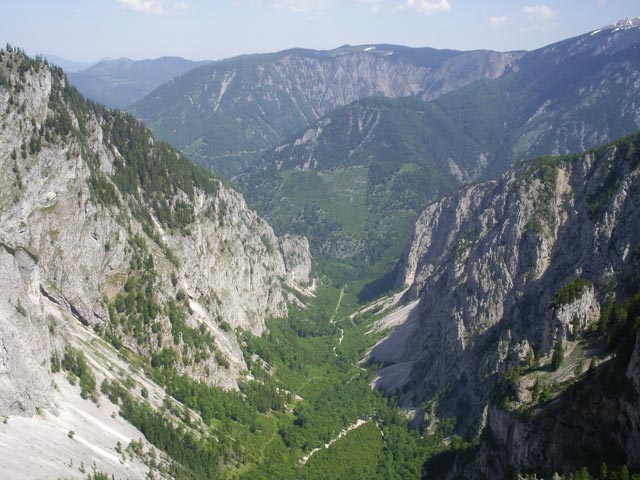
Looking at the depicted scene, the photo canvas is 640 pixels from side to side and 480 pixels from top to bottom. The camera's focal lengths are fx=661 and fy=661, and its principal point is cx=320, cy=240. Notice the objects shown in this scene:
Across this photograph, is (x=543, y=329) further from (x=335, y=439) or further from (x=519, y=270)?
(x=335, y=439)

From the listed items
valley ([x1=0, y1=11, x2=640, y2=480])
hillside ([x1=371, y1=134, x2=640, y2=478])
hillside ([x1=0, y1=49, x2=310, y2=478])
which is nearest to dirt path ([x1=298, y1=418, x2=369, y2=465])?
valley ([x1=0, y1=11, x2=640, y2=480])

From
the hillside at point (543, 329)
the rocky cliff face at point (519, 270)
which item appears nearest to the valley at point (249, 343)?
the hillside at point (543, 329)

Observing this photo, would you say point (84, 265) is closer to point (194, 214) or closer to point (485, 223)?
point (194, 214)

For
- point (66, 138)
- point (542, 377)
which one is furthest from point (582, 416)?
point (66, 138)

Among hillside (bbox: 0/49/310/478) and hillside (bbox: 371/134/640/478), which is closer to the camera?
hillside (bbox: 371/134/640/478)

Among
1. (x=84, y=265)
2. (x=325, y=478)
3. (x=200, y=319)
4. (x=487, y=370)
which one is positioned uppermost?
(x=84, y=265)

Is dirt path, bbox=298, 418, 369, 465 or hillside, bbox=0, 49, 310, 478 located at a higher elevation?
hillside, bbox=0, 49, 310, 478

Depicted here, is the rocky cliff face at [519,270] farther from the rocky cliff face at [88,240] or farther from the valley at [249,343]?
the rocky cliff face at [88,240]

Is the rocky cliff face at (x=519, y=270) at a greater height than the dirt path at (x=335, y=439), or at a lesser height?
greater

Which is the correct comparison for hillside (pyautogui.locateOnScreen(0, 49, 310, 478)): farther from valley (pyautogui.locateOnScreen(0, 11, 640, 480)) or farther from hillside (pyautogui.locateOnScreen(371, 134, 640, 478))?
hillside (pyautogui.locateOnScreen(371, 134, 640, 478))
